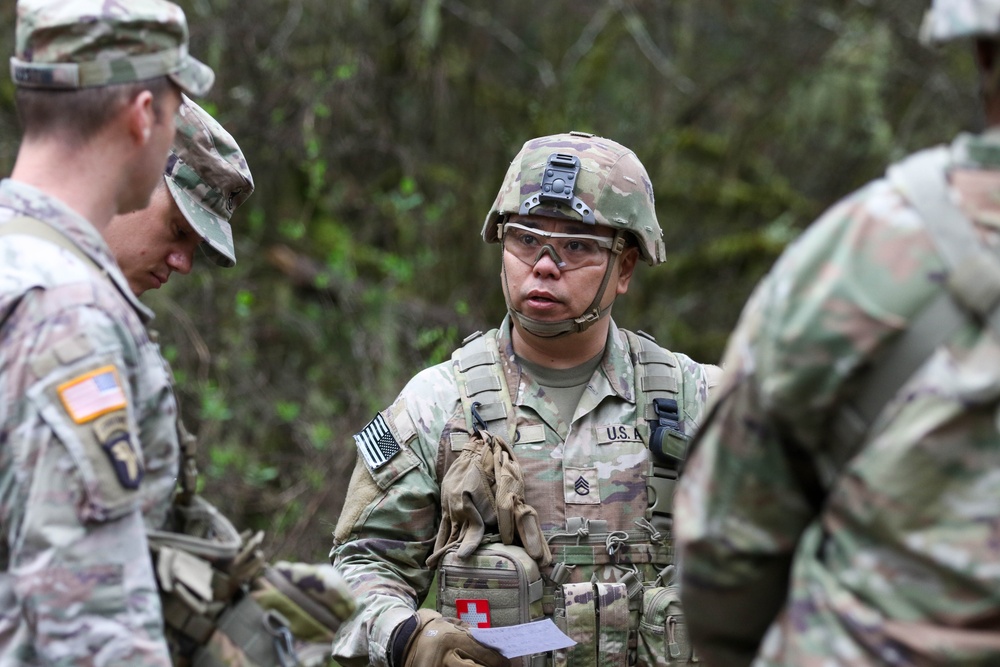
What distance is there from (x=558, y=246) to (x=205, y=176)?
1.13m

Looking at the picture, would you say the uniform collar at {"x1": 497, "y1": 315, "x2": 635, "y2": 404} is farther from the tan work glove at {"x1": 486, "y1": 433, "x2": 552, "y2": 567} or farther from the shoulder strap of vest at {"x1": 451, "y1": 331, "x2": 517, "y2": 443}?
the tan work glove at {"x1": 486, "y1": 433, "x2": 552, "y2": 567}

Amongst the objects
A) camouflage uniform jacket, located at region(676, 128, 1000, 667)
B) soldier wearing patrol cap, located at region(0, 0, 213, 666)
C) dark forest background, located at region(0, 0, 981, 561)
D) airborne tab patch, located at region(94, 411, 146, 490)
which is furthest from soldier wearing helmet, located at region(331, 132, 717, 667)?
dark forest background, located at region(0, 0, 981, 561)

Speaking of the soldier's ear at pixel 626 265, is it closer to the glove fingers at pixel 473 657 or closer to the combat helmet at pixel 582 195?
the combat helmet at pixel 582 195

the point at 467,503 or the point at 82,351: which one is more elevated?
A: the point at 82,351

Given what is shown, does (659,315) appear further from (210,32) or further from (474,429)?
(474,429)

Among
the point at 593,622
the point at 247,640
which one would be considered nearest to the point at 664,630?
the point at 593,622

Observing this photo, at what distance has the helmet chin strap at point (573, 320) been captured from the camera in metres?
3.85

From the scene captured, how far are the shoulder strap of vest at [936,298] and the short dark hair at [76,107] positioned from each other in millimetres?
1485

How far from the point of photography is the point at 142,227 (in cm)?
340

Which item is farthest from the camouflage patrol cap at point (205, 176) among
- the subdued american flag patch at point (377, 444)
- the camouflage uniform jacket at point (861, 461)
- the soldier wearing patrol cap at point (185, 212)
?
the camouflage uniform jacket at point (861, 461)

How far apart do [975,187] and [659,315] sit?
8.33 meters

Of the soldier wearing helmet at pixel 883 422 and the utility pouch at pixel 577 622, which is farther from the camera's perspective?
the utility pouch at pixel 577 622

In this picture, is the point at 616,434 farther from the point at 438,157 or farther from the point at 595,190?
the point at 438,157

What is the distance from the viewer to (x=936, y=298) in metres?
1.88
